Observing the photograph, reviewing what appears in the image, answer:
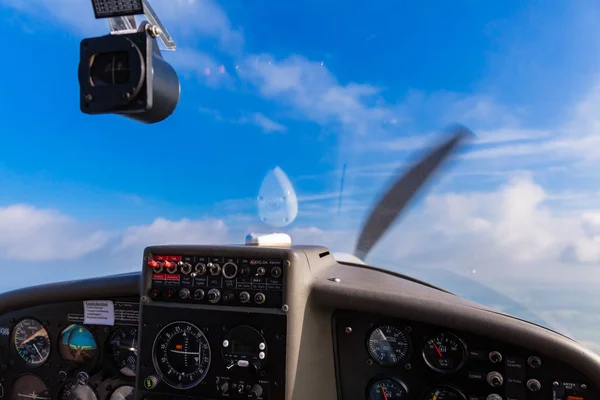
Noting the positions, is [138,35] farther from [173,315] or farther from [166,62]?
[173,315]

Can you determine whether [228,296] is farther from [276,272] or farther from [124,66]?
[124,66]

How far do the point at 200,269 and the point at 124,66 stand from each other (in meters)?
0.97

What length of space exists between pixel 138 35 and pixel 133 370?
Answer: 182cm

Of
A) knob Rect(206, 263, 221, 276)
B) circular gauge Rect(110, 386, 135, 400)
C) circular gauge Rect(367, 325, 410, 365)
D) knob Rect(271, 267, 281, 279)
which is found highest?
knob Rect(206, 263, 221, 276)

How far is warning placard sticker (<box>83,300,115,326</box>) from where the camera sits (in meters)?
2.55

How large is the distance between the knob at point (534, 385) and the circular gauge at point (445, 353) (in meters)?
0.26

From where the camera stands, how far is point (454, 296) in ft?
7.32

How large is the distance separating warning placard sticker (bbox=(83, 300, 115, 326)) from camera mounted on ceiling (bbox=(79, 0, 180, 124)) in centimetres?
149

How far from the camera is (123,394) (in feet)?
8.33

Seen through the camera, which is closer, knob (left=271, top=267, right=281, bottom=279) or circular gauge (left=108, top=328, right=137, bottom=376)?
knob (left=271, top=267, right=281, bottom=279)

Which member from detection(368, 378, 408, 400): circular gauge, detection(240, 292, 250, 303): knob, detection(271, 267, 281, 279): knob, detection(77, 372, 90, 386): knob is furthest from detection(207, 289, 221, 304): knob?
detection(77, 372, 90, 386): knob

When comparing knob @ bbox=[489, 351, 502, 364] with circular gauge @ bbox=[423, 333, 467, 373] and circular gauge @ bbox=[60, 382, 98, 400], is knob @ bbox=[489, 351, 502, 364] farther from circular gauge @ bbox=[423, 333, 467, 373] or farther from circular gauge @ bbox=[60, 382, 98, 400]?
circular gauge @ bbox=[60, 382, 98, 400]

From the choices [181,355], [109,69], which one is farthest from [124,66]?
[181,355]

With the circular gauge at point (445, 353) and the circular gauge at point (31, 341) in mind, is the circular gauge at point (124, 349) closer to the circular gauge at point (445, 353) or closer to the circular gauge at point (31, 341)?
the circular gauge at point (31, 341)
